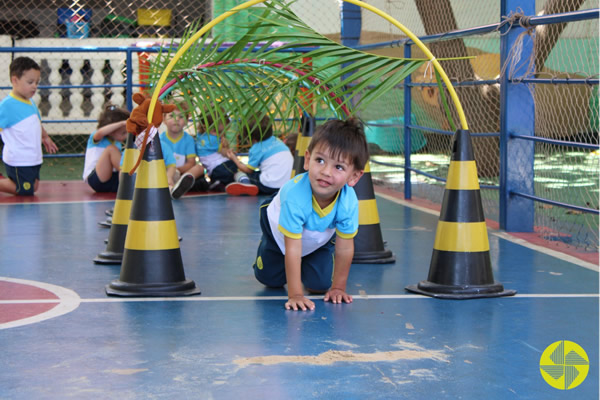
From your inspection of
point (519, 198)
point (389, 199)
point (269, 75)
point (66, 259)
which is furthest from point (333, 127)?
point (389, 199)

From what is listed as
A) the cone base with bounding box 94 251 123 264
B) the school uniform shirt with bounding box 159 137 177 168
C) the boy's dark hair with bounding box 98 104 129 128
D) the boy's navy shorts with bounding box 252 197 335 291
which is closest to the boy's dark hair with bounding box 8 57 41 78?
the boy's dark hair with bounding box 98 104 129 128

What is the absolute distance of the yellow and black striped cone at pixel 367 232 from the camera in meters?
4.33

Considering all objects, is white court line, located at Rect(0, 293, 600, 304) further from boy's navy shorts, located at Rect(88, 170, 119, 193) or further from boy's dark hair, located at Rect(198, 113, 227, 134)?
boy's navy shorts, located at Rect(88, 170, 119, 193)

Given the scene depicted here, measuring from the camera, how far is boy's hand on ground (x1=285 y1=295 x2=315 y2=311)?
3.31 metres

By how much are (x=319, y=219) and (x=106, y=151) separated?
4286 millimetres

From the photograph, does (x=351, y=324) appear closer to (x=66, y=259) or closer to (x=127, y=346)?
(x=127, y=346)

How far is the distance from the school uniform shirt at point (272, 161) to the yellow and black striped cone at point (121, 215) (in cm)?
310

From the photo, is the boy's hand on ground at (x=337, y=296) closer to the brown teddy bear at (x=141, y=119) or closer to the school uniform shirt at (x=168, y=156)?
the brown teddy bear at (x=141, y=119)

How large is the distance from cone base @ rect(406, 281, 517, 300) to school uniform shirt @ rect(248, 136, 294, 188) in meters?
3.84

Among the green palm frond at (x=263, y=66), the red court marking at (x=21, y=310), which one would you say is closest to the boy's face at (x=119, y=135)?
the green palm frond at (x=263, y=66)

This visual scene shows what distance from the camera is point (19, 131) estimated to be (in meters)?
7.34

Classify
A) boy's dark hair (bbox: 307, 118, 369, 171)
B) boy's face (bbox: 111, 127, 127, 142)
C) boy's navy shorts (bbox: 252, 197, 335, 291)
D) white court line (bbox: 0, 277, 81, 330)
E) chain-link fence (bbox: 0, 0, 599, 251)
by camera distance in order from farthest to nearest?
chain-link fence (bbox: 0, 0, 599, 251)
boy's face (bbox: 111, 127, 127, 142)
boy's navy shorts (bbox: 252, 197, 335, 291)
boy's dark hair (bbox: 307, 118, 369, 171)
white court line (bbox: 0, 277, 81, 330)

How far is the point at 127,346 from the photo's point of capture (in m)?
2.79

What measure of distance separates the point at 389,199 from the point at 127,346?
4.73 metres
